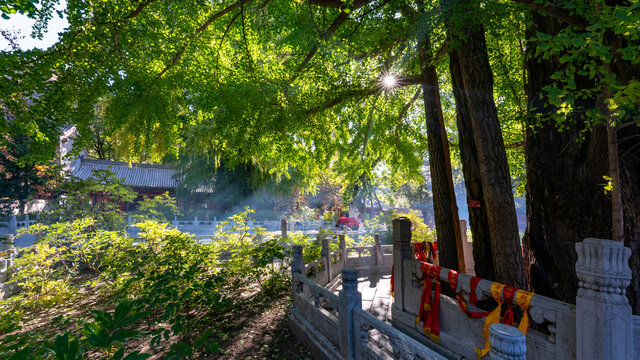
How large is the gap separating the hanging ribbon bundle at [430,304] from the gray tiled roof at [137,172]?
20692 millimetres

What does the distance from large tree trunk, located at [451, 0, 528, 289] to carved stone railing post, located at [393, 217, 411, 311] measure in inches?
45.1

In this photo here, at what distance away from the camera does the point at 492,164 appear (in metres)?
3.50

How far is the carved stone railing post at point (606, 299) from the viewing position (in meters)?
1.84

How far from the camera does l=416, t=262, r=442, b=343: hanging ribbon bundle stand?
3555mm

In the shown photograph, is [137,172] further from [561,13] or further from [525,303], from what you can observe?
[561,13]

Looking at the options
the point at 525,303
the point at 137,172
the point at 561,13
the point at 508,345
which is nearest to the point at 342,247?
the point at 525,303

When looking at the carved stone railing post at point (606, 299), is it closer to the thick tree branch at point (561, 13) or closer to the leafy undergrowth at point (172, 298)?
the thick tree branch at point (561, 13)

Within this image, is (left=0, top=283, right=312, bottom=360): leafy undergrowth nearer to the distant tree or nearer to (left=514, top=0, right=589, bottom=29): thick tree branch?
(left=514, top=0, right=589, bottom=29): thick tree branch

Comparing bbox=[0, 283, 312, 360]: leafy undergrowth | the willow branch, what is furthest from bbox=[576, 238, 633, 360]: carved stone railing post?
the willow branch

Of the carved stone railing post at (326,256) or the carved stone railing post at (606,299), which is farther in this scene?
the carved stone railing post at (326,256)

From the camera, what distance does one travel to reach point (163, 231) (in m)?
5.40

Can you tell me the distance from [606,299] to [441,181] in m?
2.82

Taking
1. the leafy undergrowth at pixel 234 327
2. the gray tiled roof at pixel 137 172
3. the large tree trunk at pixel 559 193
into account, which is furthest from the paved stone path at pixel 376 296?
the gray tiled roof at pixel 137 172

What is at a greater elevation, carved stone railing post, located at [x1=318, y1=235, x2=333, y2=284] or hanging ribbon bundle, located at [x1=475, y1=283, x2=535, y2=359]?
hanging ribbon bundle, located at [x1=475, y1=283, x2=535, y2=359]
